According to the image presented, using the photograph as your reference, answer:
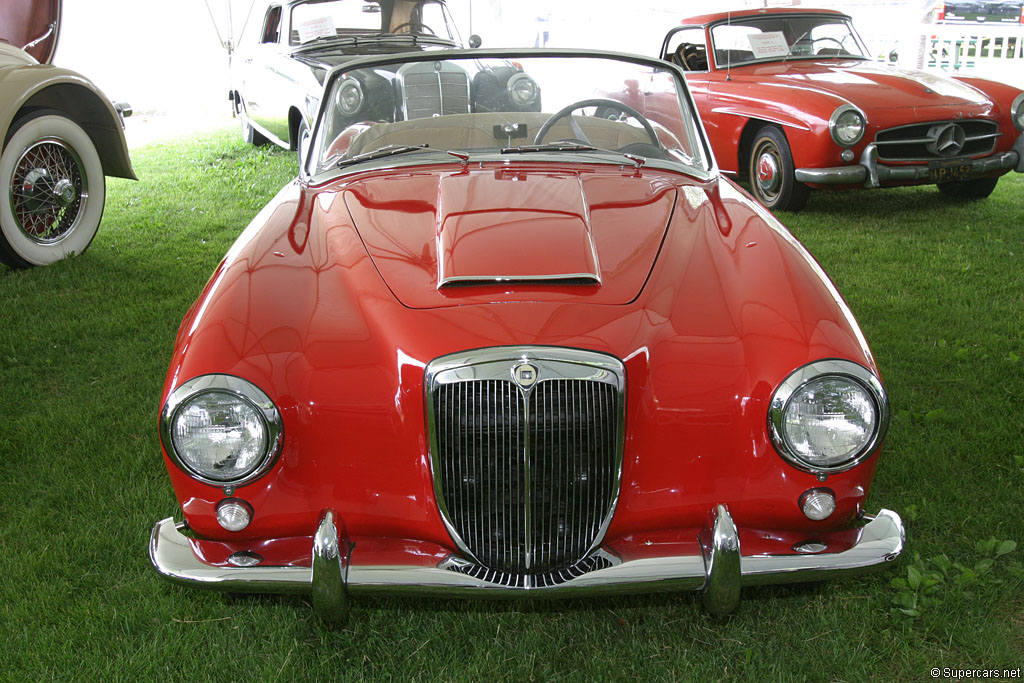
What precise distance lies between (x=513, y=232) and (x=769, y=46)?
6.00 metres

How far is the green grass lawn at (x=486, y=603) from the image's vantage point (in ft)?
7.11

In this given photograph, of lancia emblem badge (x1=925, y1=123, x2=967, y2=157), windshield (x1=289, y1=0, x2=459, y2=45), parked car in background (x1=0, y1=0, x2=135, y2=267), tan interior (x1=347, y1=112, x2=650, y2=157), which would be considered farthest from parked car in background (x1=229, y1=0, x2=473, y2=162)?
lancia emblem badge (x1=925, y1=123, x2=967, y2=157)

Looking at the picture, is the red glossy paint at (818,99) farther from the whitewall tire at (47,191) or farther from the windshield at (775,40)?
the whitewall tire at (47,191)

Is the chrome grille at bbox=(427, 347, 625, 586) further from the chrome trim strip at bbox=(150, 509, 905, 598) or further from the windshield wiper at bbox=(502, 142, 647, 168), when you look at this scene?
the windshield wiper at bbox=(502, 142, 647, 168)

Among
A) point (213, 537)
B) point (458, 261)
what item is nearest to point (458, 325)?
point (458, 261)

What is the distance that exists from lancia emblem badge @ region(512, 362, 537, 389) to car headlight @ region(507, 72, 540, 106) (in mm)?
1738

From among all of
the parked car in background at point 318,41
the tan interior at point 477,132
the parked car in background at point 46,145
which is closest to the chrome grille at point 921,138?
the tan interior at point 477,132

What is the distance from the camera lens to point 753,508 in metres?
2.03

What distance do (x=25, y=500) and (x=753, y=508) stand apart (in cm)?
236

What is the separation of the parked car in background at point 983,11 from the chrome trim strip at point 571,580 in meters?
17.4

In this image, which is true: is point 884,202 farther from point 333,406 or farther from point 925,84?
point 333,406

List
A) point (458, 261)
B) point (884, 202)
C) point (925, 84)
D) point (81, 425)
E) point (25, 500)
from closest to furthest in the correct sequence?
point (458, 261) → point (25, 500) → point (81, 425) → point (925, 84) → point (884, 202)

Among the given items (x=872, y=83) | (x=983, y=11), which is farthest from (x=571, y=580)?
(x=983, y=11)

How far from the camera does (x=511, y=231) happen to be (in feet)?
7.82
